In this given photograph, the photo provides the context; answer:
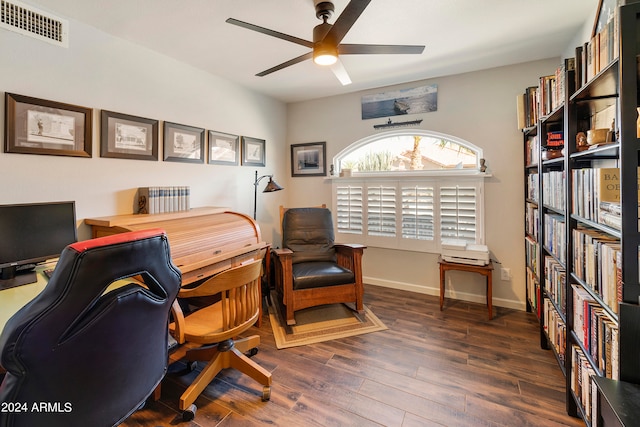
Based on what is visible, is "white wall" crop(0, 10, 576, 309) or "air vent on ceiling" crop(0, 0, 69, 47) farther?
"white wall" crop(0, 10, 576, 309)

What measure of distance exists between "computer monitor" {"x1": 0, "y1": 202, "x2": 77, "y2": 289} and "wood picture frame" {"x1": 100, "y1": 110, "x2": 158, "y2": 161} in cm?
67

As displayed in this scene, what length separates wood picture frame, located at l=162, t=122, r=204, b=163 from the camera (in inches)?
105

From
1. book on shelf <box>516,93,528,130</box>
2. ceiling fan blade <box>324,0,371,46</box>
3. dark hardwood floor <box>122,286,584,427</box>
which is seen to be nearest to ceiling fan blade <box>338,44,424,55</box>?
ceiling fan blade <box>324,0,371,46</box>

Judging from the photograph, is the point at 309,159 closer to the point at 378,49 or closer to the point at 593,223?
the point at 378,49

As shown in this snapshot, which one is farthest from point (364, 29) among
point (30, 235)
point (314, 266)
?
point (30, 235)

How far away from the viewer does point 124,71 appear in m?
2.33

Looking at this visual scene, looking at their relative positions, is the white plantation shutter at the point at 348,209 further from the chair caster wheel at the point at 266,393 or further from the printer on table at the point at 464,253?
the chair caster wheel at the point at 266,393

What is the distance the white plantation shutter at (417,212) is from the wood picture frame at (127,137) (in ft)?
8.89

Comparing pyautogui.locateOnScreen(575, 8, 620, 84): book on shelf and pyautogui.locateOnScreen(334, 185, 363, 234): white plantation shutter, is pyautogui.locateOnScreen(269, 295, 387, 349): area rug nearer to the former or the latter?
pyautogui.locateOnScreen(334, 185, 363, 234): white plantation shutter

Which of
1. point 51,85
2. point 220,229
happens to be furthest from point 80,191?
point 220,229

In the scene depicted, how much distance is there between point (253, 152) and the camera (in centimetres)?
366

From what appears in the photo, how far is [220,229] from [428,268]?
2.43 m

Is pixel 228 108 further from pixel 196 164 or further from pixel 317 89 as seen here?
pixel 317 89

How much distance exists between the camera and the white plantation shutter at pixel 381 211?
3.52 metres
